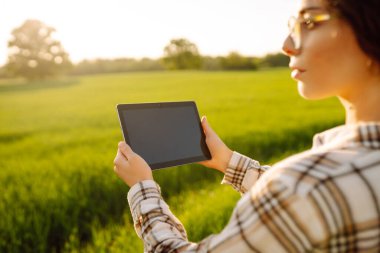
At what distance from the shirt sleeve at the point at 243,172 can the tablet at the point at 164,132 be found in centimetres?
14

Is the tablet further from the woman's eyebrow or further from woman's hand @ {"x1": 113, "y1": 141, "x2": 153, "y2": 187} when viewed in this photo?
the woman's eyebrow

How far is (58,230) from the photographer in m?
3.99

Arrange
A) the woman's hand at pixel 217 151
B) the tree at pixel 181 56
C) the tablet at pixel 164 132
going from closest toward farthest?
the tablet at pixel 164 132 → the woman's hand at pixel 217 151 → the tree at pixel 181 56

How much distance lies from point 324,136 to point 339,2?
0.34 metres

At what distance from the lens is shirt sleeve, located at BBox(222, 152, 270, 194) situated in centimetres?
164

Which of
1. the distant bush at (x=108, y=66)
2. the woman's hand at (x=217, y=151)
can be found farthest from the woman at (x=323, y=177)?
the distant bush at (x=108, y=66)

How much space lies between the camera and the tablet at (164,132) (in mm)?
1595

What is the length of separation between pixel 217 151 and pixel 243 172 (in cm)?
15

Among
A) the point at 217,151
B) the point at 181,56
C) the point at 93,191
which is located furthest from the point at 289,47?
the point at 181,56

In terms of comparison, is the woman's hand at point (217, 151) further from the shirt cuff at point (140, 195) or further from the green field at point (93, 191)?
the green field at point (93, 191)

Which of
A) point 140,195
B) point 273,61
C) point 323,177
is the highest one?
point 323,177

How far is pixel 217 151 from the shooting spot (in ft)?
5.70

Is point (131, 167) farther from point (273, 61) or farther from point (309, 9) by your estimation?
point (273, 61)

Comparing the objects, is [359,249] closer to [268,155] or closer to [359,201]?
[359,201]
